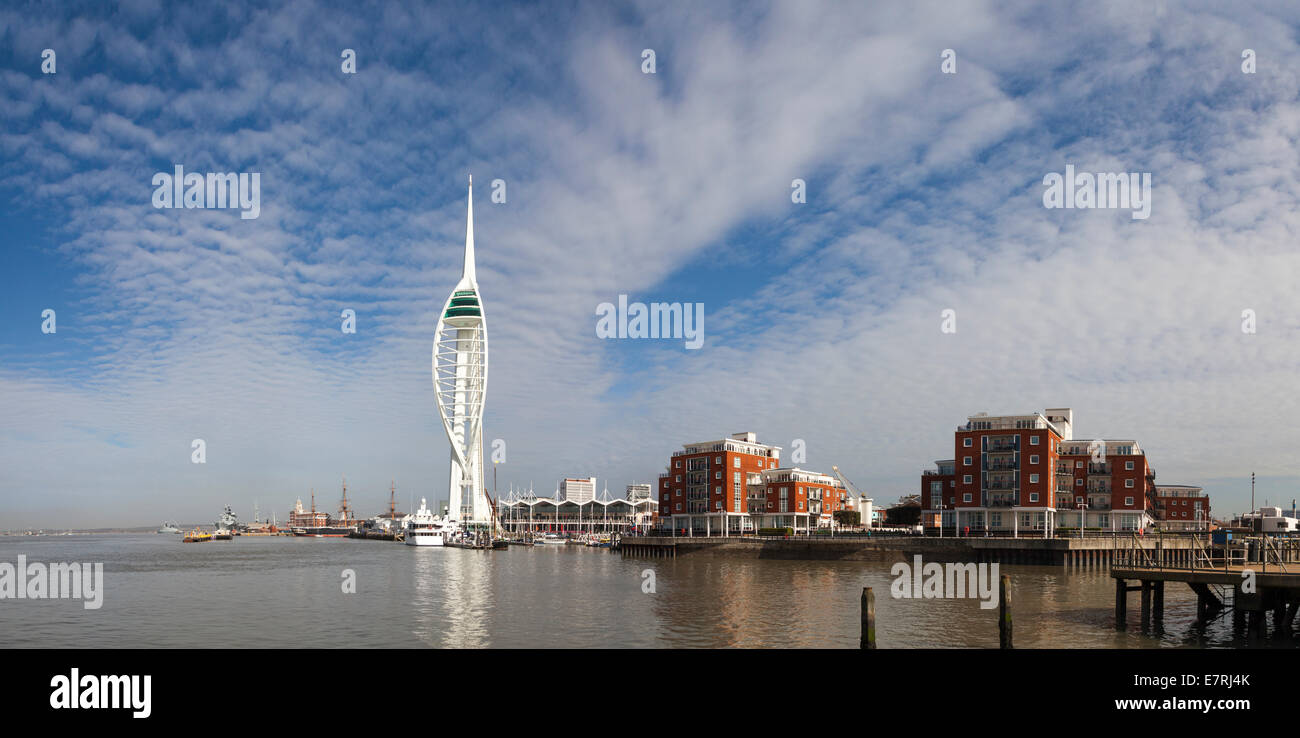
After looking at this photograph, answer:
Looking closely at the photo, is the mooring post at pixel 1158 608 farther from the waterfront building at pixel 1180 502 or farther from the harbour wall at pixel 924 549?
the waterfront building at pixel 1180 502

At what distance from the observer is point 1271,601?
2939 cm

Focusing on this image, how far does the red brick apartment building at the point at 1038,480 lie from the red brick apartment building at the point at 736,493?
22.0 m

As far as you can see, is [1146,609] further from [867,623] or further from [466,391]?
[466,391]

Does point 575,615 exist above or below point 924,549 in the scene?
above

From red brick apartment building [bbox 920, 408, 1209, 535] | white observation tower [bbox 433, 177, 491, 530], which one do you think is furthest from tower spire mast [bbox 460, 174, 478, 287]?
red brick apartment building [bbox 920, 408, 1209, 535]

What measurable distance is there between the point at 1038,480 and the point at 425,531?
361 feet

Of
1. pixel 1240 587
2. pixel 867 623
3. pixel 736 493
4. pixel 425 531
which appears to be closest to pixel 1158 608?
pixel 1240 587

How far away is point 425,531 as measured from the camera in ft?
517

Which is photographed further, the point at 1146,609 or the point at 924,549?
the point at 924,549

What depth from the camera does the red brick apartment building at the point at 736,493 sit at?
11588 cm

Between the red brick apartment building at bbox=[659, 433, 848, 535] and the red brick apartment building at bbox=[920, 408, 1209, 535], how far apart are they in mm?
21979
